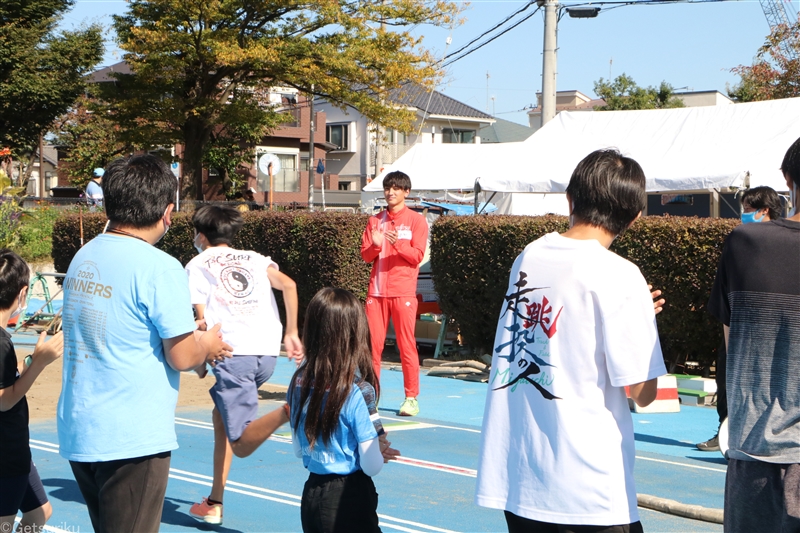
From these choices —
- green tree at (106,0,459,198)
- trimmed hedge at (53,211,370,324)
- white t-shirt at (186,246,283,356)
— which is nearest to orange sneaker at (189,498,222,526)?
white t-shirt at (186,246,283,356)

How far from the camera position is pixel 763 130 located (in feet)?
44.2

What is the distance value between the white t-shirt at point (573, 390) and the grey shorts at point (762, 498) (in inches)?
16.4

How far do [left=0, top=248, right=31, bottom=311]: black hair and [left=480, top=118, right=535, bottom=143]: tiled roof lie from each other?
2717 inches

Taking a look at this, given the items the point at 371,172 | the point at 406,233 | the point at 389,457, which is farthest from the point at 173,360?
the point at 371,172

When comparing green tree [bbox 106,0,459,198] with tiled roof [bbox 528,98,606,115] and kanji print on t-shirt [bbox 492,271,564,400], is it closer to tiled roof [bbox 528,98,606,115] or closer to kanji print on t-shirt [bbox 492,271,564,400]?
kanji print on t-shirt [bbox 492,271,564,400]

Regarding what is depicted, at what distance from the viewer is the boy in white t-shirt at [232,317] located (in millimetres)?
5293

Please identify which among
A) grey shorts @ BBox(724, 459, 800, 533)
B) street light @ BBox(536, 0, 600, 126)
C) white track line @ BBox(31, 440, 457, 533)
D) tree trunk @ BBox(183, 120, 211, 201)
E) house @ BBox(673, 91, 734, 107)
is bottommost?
white track line @ BBox(31, 440, 457, 533)

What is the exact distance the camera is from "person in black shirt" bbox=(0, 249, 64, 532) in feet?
12.1

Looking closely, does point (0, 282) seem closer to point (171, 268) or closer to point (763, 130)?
point (171, 268)

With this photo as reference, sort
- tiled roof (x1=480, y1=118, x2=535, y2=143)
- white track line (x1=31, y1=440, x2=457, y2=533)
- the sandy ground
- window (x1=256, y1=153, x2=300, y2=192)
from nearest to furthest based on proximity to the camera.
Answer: white track line (x1=31, y1=440, x2=457, y2=533) < the sandy ground < window (x1=256, y1=153, x2=300, y2=192) < tiled roof (x1=480, y1=118, x2=535, y2=143)

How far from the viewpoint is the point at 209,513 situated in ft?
17.4

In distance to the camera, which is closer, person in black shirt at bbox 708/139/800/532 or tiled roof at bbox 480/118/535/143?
person in black shirt at bbox 708/139/800/532

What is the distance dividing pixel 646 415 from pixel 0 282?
→ 703cm

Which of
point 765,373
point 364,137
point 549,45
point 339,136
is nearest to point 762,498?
point 765,373
